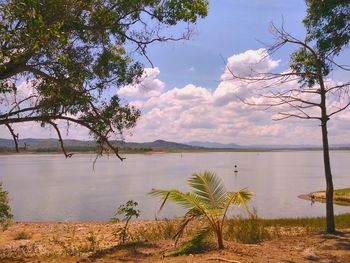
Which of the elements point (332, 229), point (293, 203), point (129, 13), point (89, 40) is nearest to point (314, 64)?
point (332, 229)

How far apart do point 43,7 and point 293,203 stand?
32.2m

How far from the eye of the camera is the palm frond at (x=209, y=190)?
966cm

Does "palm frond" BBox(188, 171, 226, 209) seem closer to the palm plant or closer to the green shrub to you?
the palm plant

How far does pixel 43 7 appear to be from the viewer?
7.89 m

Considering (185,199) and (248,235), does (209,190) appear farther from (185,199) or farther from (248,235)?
(248,235)

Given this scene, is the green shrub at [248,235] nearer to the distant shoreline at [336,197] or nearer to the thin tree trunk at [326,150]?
the thin tree trunk at [326,150]

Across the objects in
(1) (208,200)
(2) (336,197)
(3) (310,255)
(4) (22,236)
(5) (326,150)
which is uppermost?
(5) (326,150)

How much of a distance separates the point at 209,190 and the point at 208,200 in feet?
0.75

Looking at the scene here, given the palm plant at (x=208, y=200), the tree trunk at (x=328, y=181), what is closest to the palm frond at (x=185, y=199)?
the palm plant at (x=208, y=200)

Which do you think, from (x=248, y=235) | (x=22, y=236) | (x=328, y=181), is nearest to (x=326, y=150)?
(x=328, y=181)

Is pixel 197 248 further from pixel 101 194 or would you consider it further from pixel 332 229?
pixel 101 194

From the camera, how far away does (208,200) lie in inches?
382

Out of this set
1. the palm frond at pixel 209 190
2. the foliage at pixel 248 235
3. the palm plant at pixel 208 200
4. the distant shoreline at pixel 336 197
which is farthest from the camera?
the distant shoreline at pixel 336 197

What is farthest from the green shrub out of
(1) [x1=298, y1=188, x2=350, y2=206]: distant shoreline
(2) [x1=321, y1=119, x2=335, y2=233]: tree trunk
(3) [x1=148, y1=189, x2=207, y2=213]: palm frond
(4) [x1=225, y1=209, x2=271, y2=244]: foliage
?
(1) [x1=298, y1=188, x2=350, y2=206]: distant shoreline
